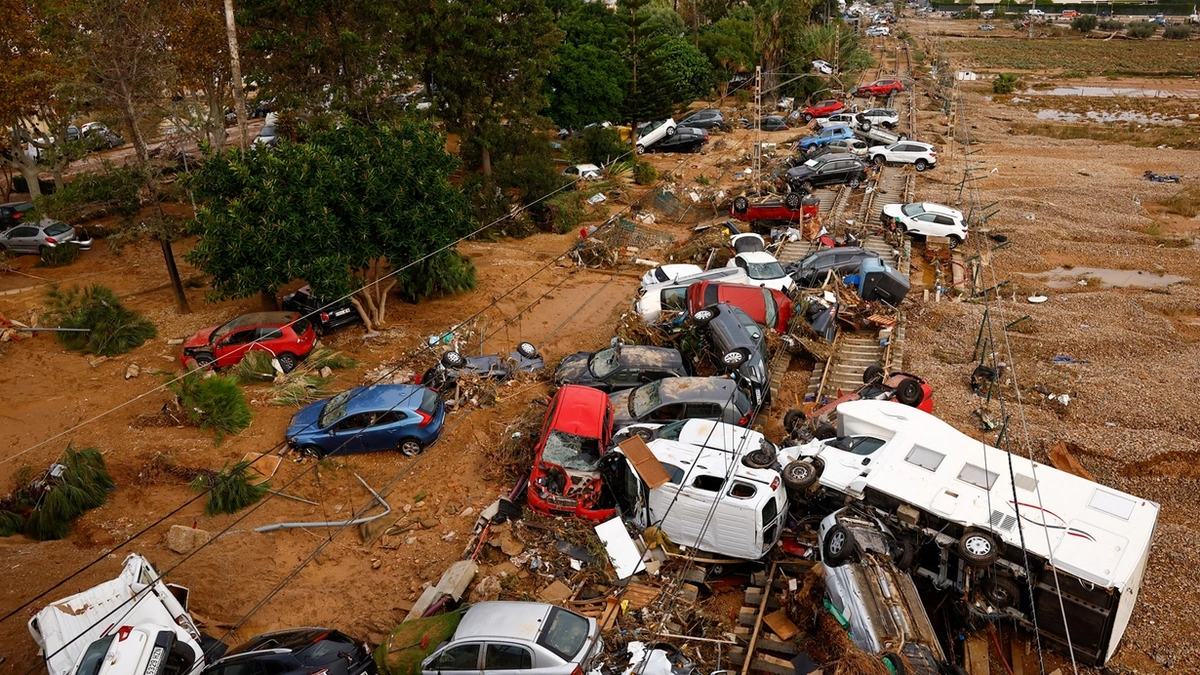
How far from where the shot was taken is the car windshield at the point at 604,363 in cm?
1550

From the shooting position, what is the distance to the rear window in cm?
892

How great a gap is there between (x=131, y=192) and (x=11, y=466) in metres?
8.92

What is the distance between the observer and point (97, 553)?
487 inches

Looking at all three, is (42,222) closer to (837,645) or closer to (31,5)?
(31,5)

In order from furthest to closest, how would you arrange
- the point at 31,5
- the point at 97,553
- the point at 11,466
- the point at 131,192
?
1. the point at 31,5
2. the point at 131,192
3. the point at 11,466
4. the point at 97,553

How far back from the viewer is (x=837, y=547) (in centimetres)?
971

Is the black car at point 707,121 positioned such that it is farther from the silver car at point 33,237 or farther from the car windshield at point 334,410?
the car windshield at point 334,410

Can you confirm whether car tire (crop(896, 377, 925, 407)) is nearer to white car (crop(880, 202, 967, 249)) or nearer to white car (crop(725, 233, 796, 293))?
white car (crop(725, 233, 796, 293))

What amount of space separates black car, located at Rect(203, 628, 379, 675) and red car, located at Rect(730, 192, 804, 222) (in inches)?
794

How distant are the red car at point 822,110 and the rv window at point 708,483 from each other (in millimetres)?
36471

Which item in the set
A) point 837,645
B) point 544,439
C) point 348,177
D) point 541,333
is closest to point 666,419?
point 544,439

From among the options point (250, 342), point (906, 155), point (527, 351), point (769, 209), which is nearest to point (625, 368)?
point (527, 351)

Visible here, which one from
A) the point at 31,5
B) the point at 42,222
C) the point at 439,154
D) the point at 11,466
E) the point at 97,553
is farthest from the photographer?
the point at 42,222

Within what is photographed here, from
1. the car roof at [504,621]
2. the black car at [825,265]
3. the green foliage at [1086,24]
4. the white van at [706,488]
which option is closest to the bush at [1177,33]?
the green foliage at [1086,24]
